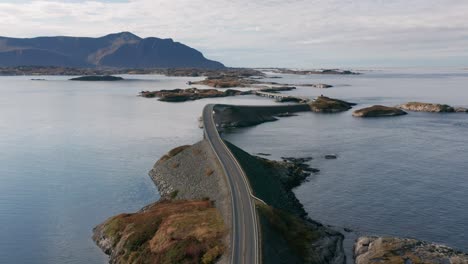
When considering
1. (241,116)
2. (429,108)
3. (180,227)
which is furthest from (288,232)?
(429,108)

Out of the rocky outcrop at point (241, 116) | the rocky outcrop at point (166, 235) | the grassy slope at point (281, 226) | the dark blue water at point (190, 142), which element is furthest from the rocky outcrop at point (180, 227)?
the rocky outcrop at point (241, 116)

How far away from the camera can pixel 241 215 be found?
48969 millimetres

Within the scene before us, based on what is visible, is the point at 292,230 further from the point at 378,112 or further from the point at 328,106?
the point at 328,106

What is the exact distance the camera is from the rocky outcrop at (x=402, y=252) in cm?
4324

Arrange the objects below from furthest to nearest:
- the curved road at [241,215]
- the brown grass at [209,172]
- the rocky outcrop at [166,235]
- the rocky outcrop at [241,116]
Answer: the rocky outcrop at [241,116] → the brown grass at [209,172] → the rocky outcrop at [166,235] → the curved road at [241,215]

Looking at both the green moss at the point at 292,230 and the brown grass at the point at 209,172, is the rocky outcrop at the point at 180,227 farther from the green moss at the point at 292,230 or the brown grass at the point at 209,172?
the green moss at the point at 292,230

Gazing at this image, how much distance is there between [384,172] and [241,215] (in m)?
42.8

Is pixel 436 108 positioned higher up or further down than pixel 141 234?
higher up

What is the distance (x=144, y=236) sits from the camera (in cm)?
4991

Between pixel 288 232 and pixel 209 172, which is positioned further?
pixel 209 172

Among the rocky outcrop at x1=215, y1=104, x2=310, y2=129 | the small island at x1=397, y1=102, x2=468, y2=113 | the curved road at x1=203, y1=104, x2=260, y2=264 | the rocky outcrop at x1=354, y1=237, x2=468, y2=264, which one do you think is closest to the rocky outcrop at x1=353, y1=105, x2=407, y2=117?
the small island at x1=397, y1=102, x2=468, y2=113

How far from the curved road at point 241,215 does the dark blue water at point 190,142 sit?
460 inches

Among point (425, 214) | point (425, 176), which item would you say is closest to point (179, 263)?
point (425, 214)

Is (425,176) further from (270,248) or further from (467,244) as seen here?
(270,248)
